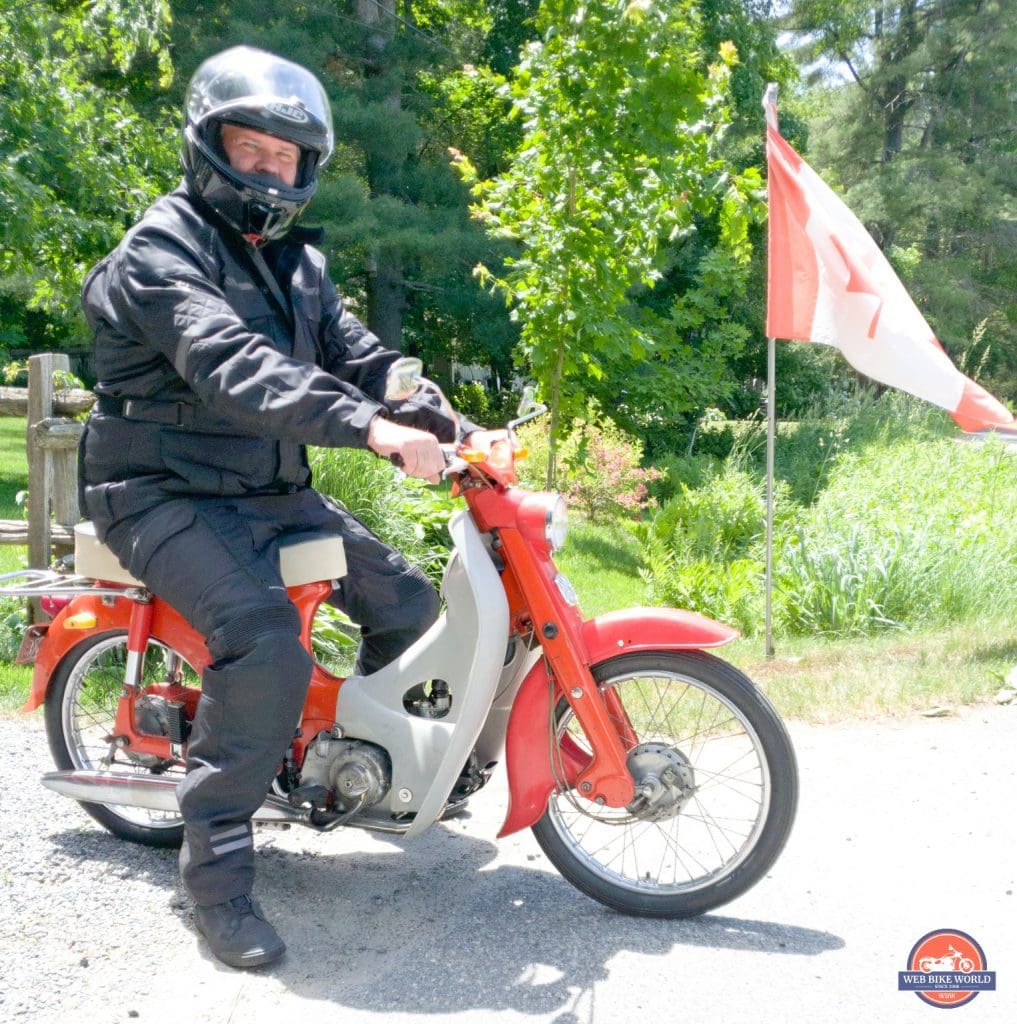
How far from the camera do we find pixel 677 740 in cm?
369

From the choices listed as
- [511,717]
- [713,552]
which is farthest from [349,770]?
[713,552]

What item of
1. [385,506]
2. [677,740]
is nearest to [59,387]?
[385,506]

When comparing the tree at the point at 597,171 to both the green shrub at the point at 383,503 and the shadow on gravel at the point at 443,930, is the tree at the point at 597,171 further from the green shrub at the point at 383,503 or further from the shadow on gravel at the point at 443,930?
the shadow on gravel at the point at 443,930

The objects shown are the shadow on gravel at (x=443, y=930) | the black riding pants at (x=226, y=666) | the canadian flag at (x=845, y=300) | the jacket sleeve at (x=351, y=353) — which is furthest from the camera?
the canadian flag at (x=845, y=300)

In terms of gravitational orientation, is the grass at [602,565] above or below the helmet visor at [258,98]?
below

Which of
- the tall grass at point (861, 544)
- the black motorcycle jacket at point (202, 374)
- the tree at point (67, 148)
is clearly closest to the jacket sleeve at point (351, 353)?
the black motorcycle jacket at point (202, 374)

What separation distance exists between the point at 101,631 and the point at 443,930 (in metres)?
1.40

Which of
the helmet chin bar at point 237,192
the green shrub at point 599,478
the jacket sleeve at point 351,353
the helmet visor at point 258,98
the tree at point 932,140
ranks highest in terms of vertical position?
the tree at point 932,140

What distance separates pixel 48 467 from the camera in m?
5.95

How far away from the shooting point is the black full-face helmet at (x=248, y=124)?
10.8ft

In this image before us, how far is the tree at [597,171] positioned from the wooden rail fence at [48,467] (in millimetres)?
3614

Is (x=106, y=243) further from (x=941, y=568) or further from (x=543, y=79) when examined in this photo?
(x=941, y=568)

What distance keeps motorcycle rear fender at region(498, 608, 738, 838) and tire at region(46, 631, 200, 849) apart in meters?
1.11

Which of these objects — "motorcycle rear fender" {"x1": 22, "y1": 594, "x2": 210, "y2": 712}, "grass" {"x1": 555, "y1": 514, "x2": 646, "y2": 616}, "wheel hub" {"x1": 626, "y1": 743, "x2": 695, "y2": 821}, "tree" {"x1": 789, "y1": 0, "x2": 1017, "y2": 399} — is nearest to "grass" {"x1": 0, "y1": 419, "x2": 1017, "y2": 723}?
"motorcycle rear fender" {"x1": 22, "y1": 594, "x2": 210, "y2": 712}
